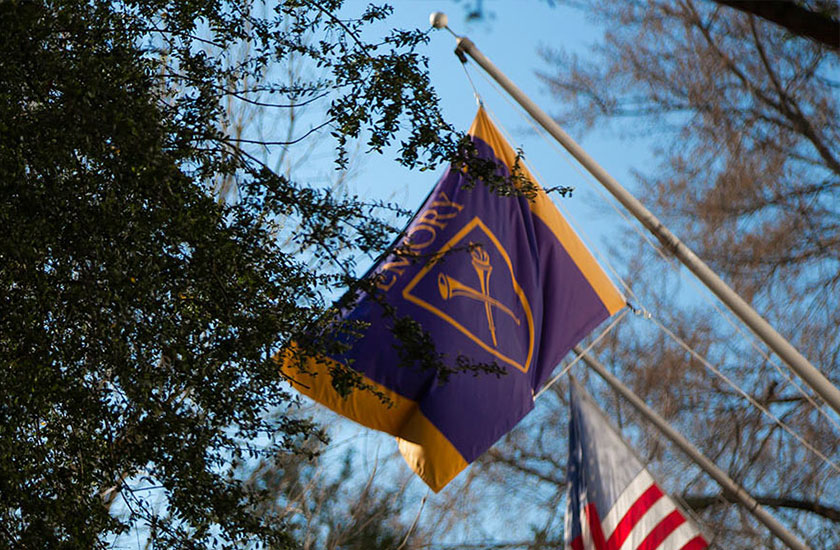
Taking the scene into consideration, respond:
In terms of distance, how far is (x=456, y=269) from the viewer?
23.7ft

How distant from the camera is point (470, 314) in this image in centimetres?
716

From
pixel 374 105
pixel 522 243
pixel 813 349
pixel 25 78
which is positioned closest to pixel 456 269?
pixel 522 243

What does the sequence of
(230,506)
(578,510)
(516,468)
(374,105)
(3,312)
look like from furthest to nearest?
(516,468) → (578,510) → (374,105) → (230,506) → (3,312)

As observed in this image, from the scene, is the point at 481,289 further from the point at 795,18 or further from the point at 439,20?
the point at 795,18

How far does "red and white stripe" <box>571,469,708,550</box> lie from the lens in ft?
26.1

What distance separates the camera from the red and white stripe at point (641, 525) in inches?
314

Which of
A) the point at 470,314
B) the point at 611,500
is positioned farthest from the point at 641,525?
the point at 470,314

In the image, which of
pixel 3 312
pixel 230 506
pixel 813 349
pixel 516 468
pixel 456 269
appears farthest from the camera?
pixel 516 468

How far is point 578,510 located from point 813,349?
194 inches

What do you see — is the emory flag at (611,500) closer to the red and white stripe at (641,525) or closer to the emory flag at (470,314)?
the red and white stripe at (641,525)

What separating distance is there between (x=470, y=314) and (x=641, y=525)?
2.23m

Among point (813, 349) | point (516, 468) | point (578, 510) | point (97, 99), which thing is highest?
point (516, 468)

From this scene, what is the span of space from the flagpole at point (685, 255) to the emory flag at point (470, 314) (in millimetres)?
454

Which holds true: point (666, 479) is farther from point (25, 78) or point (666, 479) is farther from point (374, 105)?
point (25, 78)
